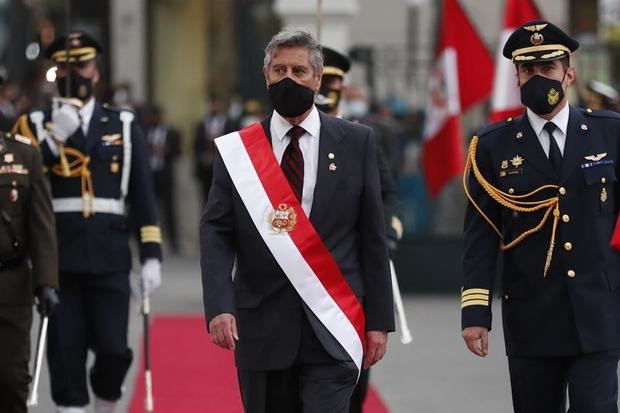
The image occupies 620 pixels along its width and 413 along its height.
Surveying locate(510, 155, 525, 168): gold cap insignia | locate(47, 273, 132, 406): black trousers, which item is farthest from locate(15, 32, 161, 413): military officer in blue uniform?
locate(510, 155, 525, 168): gold cap insignia

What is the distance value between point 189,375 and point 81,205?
3.03 m

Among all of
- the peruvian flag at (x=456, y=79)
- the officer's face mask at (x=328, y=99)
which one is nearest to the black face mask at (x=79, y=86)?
the officer's face mask at (x=328, y=99)

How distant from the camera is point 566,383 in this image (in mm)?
6461

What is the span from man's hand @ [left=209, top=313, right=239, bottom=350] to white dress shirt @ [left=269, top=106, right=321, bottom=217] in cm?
49

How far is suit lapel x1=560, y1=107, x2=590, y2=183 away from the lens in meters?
6.37

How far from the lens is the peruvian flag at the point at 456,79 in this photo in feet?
46.7

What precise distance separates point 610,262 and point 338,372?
3.73 ft

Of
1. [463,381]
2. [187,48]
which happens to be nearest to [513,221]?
[463,381]

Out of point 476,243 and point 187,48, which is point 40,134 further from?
point 187,48

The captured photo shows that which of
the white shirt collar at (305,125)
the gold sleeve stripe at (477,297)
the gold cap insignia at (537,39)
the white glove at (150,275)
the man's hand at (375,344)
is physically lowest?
the white glove at (150,275)

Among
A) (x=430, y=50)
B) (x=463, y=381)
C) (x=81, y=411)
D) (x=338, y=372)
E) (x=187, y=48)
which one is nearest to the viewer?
(x=338, y=372)

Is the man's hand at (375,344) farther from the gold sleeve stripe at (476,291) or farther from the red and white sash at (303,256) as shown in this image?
the gold sleeve stripe at (476,291)

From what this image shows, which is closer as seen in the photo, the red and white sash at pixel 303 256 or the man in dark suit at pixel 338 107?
the red and white sash at pixel 303 256

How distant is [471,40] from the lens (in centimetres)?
1422
